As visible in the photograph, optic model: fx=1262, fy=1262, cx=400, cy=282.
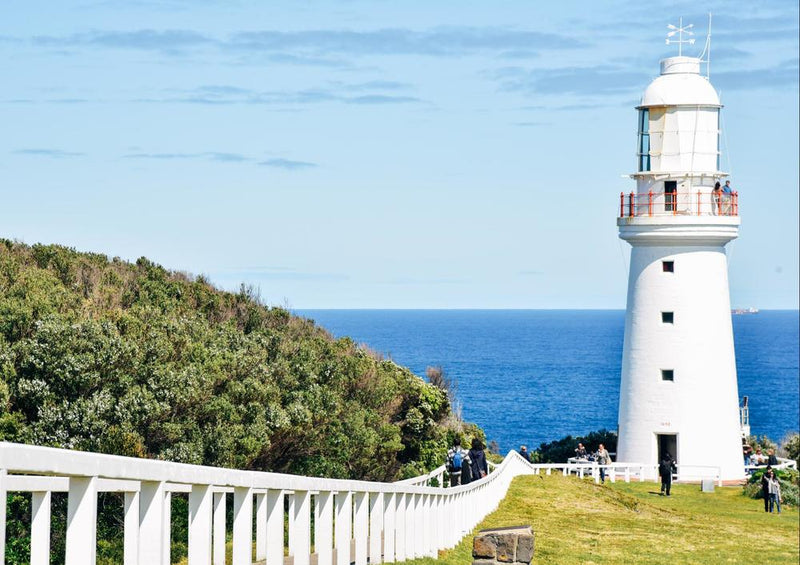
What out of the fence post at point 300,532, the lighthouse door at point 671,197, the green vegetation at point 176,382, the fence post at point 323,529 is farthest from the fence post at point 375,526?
the lighthouse door at point 671,197

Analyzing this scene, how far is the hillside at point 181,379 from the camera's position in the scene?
19969 millimetres

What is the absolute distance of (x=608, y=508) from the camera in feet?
89.4

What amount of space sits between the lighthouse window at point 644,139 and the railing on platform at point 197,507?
100ft

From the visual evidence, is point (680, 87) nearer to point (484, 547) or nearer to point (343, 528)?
point (484, 547)

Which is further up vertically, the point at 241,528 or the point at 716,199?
the point at 716,199

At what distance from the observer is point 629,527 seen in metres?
23.7

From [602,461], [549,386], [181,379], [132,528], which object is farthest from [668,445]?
[549,386]

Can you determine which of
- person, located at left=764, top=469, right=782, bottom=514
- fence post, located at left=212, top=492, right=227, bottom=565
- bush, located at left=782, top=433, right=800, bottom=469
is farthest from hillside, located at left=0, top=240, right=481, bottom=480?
bush, located at left=782, top=433, right=800, bottom=469

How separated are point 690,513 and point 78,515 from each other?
27105 mm

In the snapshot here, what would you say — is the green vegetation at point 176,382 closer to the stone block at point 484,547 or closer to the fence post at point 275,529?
the stone block at point 484,547

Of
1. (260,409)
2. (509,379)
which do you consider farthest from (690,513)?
(509,379)

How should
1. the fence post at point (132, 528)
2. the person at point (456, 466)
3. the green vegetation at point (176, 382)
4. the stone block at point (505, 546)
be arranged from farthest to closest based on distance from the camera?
the person at point (456, 466), the green vegetation at point (176, 382), the stone block at point (505, 546), the fence post at point (132, 528)

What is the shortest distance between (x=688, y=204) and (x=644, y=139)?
2.92 meters

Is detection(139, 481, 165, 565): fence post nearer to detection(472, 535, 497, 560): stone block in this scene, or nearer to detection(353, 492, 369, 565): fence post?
detection(353, 492, 369, 565): fence post
